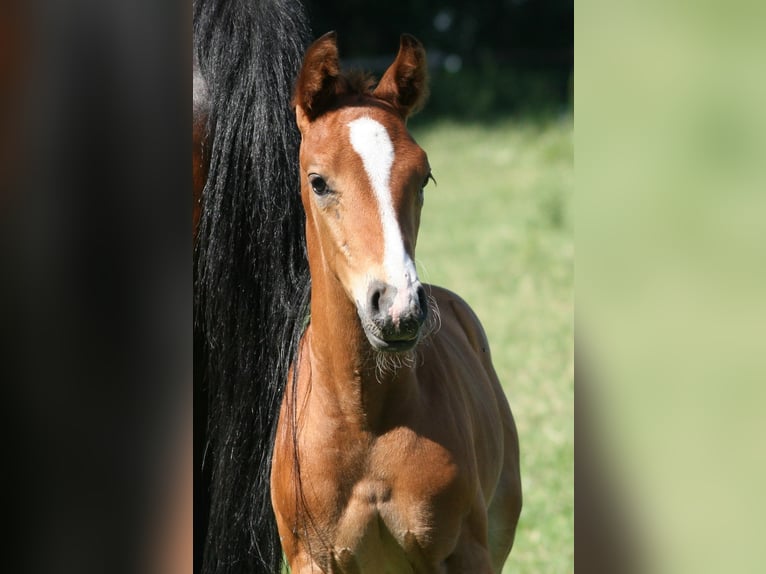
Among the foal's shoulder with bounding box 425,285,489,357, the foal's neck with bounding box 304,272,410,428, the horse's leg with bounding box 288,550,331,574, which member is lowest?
the horse's leg with bounding box 288,550,331,574

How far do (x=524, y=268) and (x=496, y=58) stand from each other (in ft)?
Result: 7.77

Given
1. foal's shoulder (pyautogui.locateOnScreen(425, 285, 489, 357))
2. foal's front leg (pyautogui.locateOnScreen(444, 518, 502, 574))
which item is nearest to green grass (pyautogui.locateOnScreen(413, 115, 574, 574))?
foal's shoulder (pyautogui.locateOnScreen(425, 285, 489, 357))

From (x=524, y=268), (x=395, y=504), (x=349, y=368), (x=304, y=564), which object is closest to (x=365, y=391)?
(x=349, y=368)

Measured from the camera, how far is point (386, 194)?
143 centimetres

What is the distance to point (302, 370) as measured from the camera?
5.56ft

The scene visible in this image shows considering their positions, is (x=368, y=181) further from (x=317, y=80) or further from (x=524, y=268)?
(x=524, y=268)

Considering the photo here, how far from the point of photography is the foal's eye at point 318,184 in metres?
1.49

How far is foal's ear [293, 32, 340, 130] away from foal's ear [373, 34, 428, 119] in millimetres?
→ 90

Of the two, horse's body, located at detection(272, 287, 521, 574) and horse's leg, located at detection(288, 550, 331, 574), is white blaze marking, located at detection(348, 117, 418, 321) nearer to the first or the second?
horse's body, located at detection(272, 287, 521, 574)

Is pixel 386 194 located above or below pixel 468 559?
above

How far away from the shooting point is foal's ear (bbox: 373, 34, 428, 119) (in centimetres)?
151
